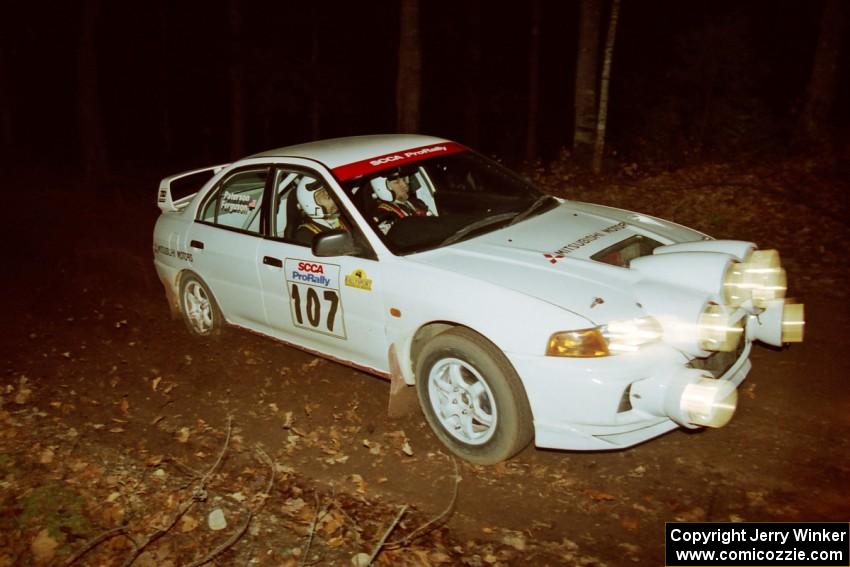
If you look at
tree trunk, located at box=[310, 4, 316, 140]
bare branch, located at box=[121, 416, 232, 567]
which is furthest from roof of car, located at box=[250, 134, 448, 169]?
tree trunk, located at box=[310, 4, 316, 140]

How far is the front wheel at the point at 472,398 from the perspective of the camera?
3.85m

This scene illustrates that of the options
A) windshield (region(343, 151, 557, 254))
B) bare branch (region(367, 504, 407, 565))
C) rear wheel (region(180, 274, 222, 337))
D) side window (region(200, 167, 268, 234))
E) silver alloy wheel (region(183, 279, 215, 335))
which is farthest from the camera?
silver alloy wheel (region(183, 279, 215, 335))

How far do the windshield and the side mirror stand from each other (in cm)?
21

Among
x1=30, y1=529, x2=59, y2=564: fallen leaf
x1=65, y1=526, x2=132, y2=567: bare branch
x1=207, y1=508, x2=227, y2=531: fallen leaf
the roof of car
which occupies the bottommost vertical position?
x1=30, y1=529, x2=59, y2=564: fallen leaf

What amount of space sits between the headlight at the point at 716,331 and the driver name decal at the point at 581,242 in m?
0.90

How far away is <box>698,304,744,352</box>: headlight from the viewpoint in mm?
3648

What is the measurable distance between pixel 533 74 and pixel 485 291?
25686mm

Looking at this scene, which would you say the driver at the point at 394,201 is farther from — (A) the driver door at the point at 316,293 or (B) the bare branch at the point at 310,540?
(B) the bare branch at the point at 310,540

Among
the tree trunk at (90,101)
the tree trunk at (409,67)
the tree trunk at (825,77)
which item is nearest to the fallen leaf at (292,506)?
the tree trunk at (409,67)

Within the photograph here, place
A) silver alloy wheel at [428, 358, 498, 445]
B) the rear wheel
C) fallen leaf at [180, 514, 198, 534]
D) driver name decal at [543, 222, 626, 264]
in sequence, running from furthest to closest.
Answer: the rear wheel, driver name decal at [543, 222, 626, 264], silver alloy wheel at [428, 358, 498, 445], fallen leaf at [180, 514, 198, 534]

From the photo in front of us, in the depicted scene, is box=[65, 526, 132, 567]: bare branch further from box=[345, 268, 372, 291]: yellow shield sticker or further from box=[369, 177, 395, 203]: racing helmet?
box=[369, 177, 395, 203]: racing helmet

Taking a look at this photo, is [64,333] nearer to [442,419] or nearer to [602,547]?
[442,419]

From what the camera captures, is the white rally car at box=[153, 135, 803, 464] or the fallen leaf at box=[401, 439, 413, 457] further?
the fallen leaf at box=[401, 439, 413, 457]

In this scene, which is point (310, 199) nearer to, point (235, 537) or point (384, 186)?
point (384, 186)
